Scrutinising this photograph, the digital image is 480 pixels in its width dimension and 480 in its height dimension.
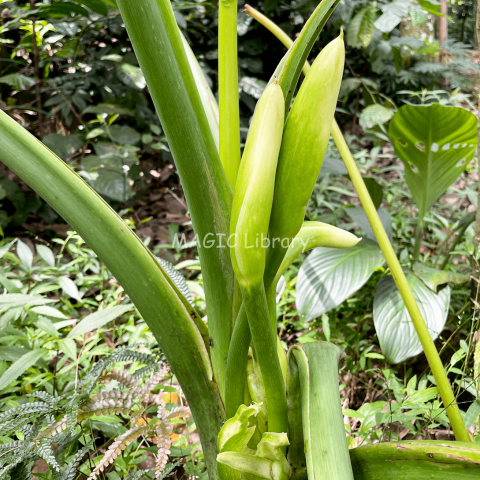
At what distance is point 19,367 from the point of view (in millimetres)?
712

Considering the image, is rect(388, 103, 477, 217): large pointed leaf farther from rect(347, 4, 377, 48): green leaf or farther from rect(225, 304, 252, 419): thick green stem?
rect(347, 4, 377, 48): green leaf

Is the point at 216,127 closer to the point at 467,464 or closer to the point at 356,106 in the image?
the point at 467,464

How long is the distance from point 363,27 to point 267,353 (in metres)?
2.13

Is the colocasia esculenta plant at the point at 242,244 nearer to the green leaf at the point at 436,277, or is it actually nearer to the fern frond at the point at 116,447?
the fern frond at the point at 116,447

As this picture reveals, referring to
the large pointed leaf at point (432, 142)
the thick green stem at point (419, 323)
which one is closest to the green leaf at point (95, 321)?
the thick green stem at point (419, 323)

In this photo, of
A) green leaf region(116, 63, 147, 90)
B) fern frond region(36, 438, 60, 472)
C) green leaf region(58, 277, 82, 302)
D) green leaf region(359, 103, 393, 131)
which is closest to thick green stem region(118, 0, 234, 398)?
fern frond region(36, 438, 60, 472)

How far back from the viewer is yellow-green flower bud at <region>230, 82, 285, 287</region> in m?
0.32

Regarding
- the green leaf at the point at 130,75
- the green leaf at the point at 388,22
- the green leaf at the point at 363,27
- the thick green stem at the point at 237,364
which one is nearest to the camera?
the thick green stem at the point at 237,364

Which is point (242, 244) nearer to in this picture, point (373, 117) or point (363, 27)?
point (373, 117)

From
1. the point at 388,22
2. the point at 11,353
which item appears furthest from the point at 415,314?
the point at 388,22

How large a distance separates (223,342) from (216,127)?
0.32m

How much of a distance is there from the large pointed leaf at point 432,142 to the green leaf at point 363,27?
1.11 metres

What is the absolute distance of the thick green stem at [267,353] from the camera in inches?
14.2

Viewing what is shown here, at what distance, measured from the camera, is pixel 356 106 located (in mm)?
2471
